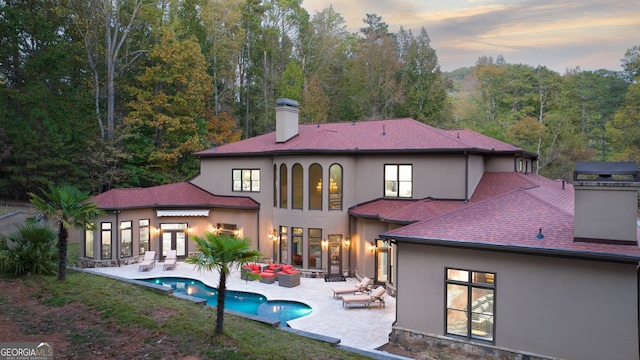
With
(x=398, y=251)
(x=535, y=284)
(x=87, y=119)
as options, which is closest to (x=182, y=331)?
(x=398, y=251)

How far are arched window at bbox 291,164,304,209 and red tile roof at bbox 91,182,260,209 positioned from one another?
121 inches

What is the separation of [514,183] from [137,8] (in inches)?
1223

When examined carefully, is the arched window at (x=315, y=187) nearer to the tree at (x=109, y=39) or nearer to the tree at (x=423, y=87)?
the tree at (x=109, y=39)

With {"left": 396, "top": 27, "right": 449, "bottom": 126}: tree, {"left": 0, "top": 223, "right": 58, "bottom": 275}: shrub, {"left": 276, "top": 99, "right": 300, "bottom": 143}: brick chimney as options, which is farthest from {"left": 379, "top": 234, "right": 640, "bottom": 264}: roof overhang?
{"left": 396, "top": 27, "right": 449, "bottom": 126}: tree

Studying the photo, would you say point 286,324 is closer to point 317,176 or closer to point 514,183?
point 317,176

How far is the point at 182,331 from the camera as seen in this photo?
369 inches

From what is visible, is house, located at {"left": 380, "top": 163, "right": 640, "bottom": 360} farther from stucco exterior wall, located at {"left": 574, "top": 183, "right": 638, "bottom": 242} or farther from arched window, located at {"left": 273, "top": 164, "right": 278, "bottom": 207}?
arched window, located at {"left": 273, "top": 164, "right": 278, "bottom": 207}

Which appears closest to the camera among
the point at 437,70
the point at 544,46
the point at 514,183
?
the point at 514,183

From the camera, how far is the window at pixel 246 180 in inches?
902

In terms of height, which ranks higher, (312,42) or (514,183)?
(312,42)

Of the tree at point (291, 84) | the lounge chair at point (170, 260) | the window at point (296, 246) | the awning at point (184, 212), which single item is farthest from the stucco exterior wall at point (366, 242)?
the tree at point (291, 84)

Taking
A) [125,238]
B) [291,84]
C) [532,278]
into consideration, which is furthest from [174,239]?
[291,84]

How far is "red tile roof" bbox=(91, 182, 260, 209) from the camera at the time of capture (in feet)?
69.6

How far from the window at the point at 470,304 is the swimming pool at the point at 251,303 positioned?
5617mm
